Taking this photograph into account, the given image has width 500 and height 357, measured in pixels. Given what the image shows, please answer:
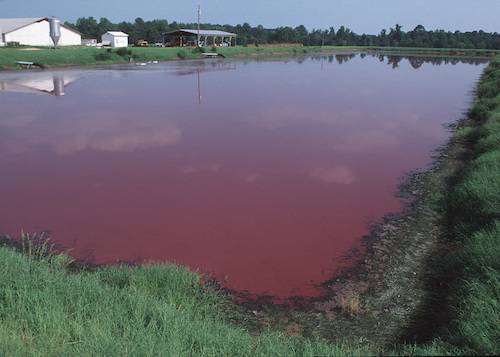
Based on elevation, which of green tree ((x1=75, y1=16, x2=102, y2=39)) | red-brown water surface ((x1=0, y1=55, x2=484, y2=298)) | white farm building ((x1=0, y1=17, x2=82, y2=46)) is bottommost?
red-brown water surface ((x1=0, y1=55, x2=484, y2=298))

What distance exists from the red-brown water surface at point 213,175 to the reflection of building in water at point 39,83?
1170mm

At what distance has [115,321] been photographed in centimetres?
342

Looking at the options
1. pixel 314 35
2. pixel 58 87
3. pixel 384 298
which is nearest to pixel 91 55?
pixel 58 87

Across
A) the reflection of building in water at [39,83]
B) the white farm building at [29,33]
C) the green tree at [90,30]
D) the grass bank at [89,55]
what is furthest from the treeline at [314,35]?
the reflection of building in water at [39,83]

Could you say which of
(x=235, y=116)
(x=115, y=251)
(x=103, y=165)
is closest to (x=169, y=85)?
(x=235, y=116)

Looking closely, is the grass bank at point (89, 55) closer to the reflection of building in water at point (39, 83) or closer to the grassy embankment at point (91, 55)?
the grassy embankment at point (91, 55)

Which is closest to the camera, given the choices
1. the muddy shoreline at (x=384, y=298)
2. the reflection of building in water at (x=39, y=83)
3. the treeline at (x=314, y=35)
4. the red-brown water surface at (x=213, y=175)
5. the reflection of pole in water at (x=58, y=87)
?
the muddy shoreline at (x=384, y=298)

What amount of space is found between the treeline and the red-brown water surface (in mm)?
63481

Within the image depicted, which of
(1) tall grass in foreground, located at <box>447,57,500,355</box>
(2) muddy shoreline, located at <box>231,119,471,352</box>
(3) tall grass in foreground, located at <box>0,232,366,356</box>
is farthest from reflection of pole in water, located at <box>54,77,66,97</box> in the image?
(1) tall grass in foreground, located at <box>447,57,500,355</box>

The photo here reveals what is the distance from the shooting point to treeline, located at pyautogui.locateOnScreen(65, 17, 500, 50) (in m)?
81.6

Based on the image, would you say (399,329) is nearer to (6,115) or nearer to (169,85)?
(6,115)

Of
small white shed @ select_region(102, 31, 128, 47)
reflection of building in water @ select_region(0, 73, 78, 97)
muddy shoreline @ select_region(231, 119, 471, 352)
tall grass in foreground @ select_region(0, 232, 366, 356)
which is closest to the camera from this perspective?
tall grass in foreground @ select_region(0, 232, 366, 356)

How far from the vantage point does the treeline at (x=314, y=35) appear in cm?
8157

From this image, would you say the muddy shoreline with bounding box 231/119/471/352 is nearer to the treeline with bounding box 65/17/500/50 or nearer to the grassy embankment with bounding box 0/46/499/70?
the grassy embankment with bounding box 0/46/499/70
